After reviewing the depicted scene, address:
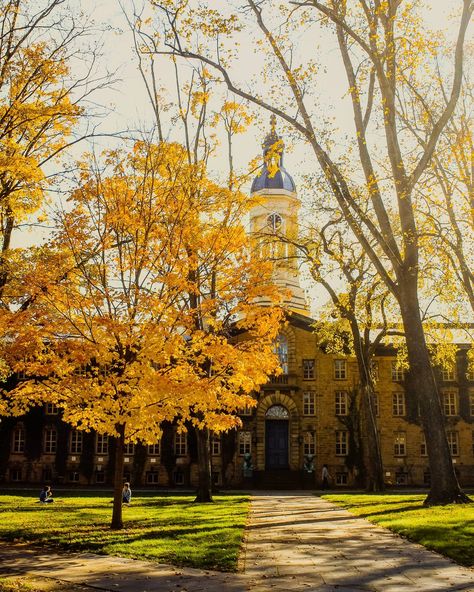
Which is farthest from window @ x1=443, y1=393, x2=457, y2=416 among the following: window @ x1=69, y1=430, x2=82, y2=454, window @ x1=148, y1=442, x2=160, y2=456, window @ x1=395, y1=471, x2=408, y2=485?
window @ x1=69, y1=430, x2=82, y2=454

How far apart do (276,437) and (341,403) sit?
523cm

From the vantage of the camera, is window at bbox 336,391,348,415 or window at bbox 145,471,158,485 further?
window at bbox 336,391,348,415

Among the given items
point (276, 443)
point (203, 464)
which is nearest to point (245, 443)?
point (276, 443)

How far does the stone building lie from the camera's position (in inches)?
1694

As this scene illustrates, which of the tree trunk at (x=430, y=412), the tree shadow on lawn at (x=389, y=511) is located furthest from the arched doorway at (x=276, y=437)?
the tree trunk at (x=430, y=412)

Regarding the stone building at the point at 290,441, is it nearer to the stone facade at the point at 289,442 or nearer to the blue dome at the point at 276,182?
the stone facade at the point at 289,442

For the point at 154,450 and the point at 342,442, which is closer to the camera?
the point at 154,450

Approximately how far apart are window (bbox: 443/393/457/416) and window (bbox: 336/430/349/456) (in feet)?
25.2

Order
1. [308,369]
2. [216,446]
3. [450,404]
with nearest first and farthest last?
[216,446] < [308,369] < [450,404]

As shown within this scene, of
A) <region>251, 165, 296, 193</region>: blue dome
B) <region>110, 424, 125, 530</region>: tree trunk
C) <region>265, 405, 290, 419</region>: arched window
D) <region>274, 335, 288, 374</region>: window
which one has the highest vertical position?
<region>251, 165, 296, 193</region>: blue dome

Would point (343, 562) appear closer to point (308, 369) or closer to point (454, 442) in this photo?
point (308, 369)

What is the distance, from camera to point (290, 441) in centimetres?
4384

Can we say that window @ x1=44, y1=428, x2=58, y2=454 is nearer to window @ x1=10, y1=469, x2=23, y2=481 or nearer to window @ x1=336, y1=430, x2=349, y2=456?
window @ x1=10, y1=469, x2=23, y2=481

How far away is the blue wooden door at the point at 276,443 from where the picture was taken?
43.7 meters
